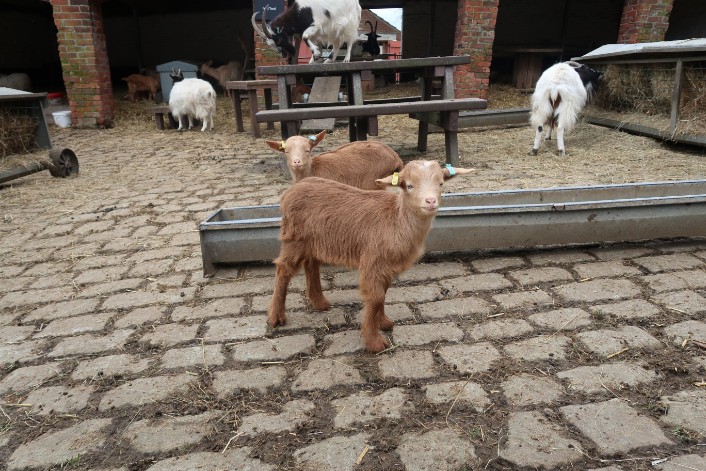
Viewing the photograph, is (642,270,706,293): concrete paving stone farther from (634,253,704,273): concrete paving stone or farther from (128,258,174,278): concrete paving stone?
(128,258,174,278): concrete paving stone

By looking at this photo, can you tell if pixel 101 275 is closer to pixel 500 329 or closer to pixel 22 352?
pixel 22 352

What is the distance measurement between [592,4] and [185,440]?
799 inches

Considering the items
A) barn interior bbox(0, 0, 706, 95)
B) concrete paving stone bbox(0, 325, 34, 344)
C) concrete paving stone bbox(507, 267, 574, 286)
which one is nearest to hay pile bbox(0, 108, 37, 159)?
concrete paving stone bbox(0, 325, 34, 344)

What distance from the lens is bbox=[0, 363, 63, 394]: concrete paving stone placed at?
2.30 metres

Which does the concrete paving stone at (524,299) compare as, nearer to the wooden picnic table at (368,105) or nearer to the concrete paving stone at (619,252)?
the concrete paving stone at (619,252)

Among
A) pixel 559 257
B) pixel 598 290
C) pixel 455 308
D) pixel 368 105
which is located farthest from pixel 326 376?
pixel 368 105

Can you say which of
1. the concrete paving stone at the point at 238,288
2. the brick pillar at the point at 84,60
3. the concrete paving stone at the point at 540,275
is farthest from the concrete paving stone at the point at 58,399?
the brick pillar at the point at 84,60

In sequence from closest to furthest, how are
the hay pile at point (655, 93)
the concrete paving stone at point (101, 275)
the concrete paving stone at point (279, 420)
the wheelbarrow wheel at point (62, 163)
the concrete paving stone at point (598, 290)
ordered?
the concrete paving stone at point (279, 420)
the concrete paving stone at point (598, 290)
the concrete paving stone at point (101, 275)
the wheelbarrow wheel at point (62, 163)
the hay pile at point (655, 93)

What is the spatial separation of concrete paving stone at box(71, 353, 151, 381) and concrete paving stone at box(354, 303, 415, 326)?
1.20 m

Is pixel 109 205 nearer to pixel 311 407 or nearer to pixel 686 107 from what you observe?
pixel 311 407

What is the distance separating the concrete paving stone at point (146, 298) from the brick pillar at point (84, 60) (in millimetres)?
8874

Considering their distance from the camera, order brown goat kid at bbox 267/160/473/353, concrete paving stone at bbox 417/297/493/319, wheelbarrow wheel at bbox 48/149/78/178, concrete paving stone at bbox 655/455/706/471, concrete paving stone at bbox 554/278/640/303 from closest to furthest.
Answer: concrete paving stone at bbox 655/455/706/471, brown goat kid at bbox 267/160/473/353, concrete paving stone at bbox 417/297/493/319, concrete paving stone at bbox 554/278/640/303, wheelbarrow wheel at bbox 48/149/78/178

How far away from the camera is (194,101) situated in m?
9.80

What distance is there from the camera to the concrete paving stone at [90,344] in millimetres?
2570
